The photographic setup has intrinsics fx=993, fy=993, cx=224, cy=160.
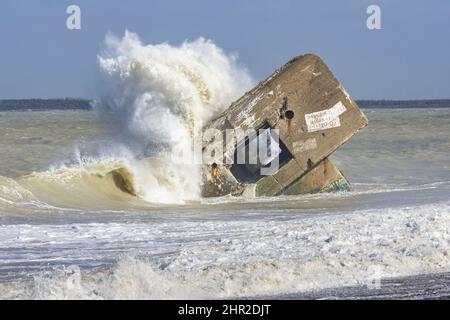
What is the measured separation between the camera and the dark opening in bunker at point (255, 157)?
15.0 meters

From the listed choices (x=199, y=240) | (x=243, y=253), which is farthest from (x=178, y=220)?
(x=243, y=253)

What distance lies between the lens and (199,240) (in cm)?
949

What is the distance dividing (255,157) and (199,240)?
5989 mm

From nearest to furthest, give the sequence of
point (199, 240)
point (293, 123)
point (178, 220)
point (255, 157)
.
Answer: point (199, 240) → point (178, 220) → point (293, 123) → point (255, 157)

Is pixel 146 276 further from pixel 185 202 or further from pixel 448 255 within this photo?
pixel 185 202

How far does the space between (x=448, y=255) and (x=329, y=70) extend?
23.3ft

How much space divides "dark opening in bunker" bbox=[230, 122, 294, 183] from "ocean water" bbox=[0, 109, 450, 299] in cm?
70

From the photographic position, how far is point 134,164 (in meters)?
15.7

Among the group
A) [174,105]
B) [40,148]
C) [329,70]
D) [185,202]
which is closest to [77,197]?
[185,202]

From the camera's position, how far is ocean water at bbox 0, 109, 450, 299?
7.23 m

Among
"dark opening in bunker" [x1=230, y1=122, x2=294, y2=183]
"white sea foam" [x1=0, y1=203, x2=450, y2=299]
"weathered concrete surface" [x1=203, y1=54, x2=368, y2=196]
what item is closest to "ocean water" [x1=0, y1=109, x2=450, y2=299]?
"white sea foam" [x1=0, y1=203, x2=450, y2=299]

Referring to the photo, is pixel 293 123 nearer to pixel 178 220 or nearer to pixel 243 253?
pixel 178 220

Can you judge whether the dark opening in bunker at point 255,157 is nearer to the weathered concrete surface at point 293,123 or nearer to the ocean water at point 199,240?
the weathered concrete surface at point 293,123

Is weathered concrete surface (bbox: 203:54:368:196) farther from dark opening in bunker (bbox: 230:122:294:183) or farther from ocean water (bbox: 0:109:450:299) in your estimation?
ocean water (bbox: 0:109:450:299)
